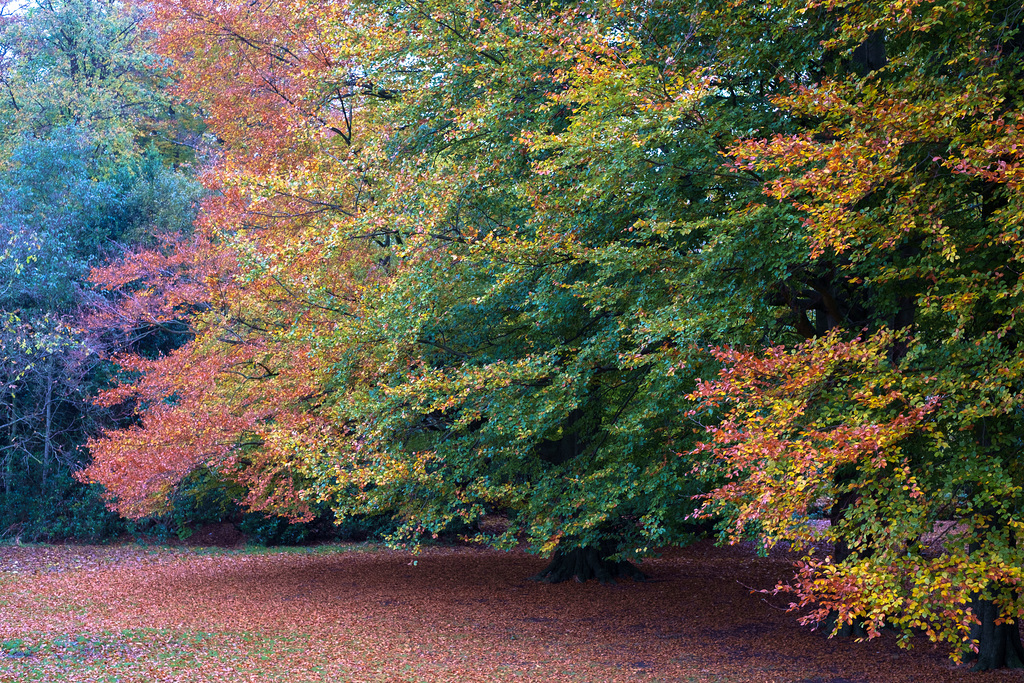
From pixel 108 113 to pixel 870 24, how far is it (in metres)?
23.7

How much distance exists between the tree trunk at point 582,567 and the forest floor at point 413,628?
13.3 inches

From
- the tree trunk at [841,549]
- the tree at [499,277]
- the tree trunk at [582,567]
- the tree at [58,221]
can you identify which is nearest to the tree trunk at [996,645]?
the tree trunk at [841,549]

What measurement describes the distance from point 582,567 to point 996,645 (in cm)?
713

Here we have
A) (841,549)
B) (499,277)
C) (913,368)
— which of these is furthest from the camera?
(499,277)

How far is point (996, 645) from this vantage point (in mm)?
8375

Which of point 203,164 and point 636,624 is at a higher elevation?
point 203,164

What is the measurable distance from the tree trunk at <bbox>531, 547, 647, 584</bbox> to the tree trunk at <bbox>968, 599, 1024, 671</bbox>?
6.62m

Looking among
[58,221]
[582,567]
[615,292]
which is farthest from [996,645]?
[58,221]

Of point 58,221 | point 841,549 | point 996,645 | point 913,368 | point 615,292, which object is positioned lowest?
point 996,645

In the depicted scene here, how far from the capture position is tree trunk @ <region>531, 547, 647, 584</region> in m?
14.4

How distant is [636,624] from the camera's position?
454 inches

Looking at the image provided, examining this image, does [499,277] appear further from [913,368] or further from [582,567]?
[582,567]

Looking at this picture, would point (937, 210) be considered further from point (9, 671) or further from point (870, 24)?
point (9, 671)

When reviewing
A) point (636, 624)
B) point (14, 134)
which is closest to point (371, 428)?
point (636, 624)
